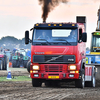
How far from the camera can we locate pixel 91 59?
74.0 ft

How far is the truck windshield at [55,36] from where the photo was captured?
1630 centimetres

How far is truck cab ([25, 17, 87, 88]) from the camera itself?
16.3m

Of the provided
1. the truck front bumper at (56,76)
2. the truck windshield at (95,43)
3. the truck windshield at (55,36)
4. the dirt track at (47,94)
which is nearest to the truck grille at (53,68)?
the truck front bumper at (56,76)

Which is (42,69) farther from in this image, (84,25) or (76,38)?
(84,25)

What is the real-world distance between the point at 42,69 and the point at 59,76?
89 cm

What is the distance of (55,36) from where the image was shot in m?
16.4

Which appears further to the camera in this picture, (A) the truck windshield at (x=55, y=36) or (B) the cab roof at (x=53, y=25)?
(B) the cab roof at (x=53, y=25)

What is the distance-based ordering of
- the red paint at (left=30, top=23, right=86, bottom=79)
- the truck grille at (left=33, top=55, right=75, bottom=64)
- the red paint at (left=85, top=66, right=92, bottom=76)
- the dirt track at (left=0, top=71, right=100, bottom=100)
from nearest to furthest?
1. the dirt track at (left=0, top=71, right=100, bottom=100)
2. the red paint at (left=30, top=23, right=86, bottom=79)
3. the truck grille at (left=33, top=55, right=75, bottom=64)
4. the red paint at (left=85, top=66, right=92, bottom=76)

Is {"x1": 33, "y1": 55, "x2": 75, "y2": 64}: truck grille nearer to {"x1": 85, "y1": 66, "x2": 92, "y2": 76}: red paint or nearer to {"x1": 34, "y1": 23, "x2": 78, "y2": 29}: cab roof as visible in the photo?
{"x1": 34, "y1": 23, "x2": 78, "y2": 29}: cab roof

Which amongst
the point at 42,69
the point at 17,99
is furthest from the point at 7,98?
the point at 42,69

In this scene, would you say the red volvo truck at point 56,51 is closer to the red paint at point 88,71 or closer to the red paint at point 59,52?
the red paint at point 59,52

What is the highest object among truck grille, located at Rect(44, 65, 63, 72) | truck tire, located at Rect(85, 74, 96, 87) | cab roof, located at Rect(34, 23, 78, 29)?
cab roof, located at Rect(34, 23, 78, 29)

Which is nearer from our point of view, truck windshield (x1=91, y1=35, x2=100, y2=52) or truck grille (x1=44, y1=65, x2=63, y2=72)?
truck grille (x1=44, y1=65, x2=63, y2=72)

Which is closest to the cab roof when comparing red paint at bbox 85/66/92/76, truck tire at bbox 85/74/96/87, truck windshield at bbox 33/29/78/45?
truck windshield at bbox 33/29/78/45
